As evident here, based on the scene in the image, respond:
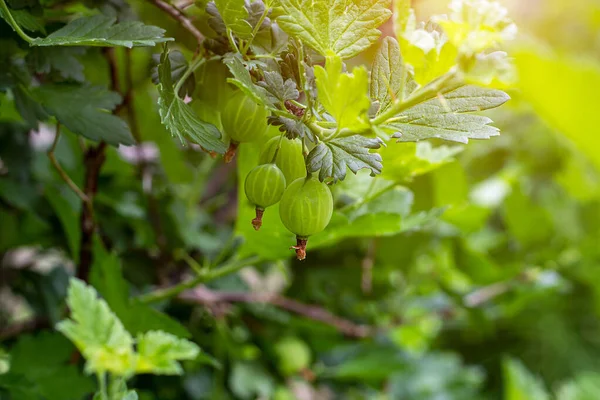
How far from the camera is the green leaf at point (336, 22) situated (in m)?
0.28

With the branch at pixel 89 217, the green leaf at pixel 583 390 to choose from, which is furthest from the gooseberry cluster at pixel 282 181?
the green leaf at pixel 583 390

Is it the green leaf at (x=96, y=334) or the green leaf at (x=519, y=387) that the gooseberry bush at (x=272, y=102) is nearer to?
the green leaf at (x=96, y=334)

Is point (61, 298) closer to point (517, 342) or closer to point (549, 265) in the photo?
point (549, 265)

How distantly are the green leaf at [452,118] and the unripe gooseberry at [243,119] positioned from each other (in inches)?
2.9

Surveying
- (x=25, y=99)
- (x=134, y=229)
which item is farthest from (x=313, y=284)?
(x=25, y=99)

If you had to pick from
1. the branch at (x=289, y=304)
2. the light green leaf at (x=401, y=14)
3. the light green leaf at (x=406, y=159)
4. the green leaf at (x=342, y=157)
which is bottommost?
the branch at (x=289, y=304)

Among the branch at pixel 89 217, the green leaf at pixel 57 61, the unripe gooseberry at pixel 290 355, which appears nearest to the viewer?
the green leaf at pixel 57 61

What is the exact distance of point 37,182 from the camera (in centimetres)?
61

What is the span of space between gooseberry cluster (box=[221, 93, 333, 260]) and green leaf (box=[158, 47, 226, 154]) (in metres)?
0.02

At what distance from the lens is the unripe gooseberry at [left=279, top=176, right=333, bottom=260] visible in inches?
11.4

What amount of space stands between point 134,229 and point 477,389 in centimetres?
90

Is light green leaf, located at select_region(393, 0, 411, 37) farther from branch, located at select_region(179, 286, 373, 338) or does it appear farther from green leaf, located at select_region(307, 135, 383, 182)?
branch, located at select_region(179, 286, 373, 338)

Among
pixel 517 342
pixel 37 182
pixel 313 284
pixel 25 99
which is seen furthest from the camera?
pixel 517 342

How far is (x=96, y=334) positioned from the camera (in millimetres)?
324
